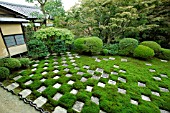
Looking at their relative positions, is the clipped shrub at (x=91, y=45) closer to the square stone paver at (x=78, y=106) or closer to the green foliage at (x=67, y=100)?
the green foliage at (x=67, y=100)

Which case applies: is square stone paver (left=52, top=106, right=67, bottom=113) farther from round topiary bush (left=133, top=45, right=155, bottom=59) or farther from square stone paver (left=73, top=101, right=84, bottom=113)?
round topiary bush (left=133, top=45, right=155, bottom=59)

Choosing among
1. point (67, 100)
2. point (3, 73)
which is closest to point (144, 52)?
point (67, 100)

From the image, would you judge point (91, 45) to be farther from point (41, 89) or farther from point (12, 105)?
point (12, 105)

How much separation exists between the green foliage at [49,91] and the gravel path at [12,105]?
21.0 inches

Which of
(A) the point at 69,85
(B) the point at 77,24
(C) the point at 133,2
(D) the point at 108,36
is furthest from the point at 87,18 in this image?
(A) the point at 69,85

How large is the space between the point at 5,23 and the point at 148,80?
23.2 ft

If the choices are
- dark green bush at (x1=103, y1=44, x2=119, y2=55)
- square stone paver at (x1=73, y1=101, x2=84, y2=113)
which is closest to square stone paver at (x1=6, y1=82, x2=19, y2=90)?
square stone paver at (x1=73, y1=101, x2=84, y2=113)

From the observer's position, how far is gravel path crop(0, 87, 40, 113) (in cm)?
249

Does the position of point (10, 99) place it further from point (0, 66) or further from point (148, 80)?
point (148, 80)

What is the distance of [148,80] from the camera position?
3.88m

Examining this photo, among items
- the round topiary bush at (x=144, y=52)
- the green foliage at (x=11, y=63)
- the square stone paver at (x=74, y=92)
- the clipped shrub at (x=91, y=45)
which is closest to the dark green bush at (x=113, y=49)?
the clipped shrub at (x=91, y=45)

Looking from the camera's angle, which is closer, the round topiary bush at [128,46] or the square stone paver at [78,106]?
the square stone paver at [78,106]

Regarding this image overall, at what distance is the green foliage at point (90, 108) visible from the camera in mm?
2517

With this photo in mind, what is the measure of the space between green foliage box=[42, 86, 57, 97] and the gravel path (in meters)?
0.53
